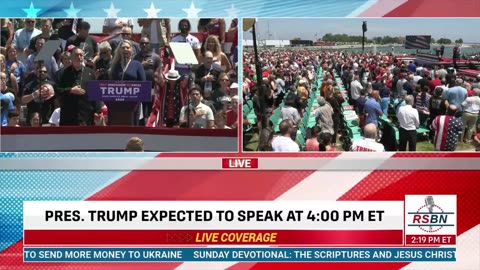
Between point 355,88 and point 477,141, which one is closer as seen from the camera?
point 477,141

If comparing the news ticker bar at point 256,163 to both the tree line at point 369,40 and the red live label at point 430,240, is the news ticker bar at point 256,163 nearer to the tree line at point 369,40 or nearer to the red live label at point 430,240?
the red live label at point 430,240

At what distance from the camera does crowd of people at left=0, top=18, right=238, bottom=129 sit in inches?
154

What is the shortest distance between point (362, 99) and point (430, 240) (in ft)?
3.59

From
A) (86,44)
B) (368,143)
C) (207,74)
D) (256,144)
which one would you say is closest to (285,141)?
(256,144)

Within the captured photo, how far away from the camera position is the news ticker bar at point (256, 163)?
12.9 ft

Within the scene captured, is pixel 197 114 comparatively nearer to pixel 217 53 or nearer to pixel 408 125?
pixel 217 53

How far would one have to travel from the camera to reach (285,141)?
395 cm

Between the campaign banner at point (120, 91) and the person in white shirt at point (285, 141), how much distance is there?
3.01 ft

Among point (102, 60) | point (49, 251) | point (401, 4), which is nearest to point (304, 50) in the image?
point (401, 4)

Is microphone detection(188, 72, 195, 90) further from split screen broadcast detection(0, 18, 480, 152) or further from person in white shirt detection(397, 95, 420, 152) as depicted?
person in white shirt detection(397, 95, 420, 152)

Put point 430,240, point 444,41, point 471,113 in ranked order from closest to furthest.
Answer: point 471,113
point 444,41
point 430,240

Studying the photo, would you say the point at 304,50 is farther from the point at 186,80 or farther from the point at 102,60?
the point at 102,60

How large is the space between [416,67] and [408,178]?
764mm

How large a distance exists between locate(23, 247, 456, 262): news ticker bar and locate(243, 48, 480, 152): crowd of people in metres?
0.72
